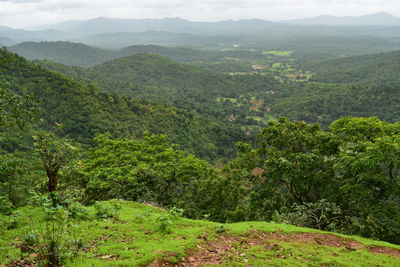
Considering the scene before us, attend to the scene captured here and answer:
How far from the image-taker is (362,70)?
152 meters

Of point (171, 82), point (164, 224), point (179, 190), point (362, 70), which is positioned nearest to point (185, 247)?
point (164, 224)

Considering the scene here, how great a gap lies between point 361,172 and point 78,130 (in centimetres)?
5285

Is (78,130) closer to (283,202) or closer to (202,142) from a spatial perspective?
(202,142)

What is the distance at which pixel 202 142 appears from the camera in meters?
67.0

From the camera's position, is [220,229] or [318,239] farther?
[318,239]

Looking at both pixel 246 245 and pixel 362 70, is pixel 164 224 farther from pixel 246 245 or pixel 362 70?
pixel 362 70

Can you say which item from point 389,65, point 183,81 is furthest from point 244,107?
point 389,65

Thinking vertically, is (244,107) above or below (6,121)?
below

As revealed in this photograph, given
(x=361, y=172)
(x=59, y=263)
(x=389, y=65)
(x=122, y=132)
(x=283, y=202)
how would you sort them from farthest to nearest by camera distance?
(x=389, y=65)
(x=122, y=132)
(x=283, y=202)
(x=361, y=172)
(x=59, y=263)

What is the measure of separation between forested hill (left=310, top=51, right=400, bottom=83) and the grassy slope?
507ft

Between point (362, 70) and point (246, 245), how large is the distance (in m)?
180

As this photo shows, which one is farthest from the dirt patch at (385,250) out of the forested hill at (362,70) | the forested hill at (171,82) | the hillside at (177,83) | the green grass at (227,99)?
the forested hill at (362,70)

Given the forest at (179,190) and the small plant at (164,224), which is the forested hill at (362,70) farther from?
the small plant at (164,224)

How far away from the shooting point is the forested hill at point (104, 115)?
53.7 metres
